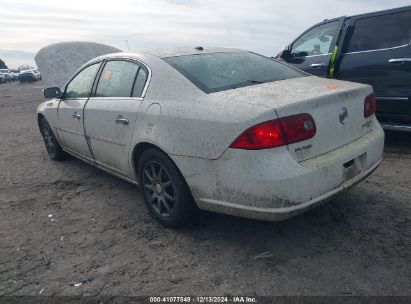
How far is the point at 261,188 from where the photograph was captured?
249 centimetres

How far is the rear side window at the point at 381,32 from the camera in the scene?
16.2 ft

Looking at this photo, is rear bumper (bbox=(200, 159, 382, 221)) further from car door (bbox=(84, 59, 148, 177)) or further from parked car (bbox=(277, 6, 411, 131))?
parked car (bbox=(277, 6, 411, 131))

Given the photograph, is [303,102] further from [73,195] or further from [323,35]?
[323,35]

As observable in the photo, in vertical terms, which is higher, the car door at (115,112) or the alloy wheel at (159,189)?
the car door at (115,112)

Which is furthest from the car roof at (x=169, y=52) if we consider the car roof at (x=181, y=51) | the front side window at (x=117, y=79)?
the front side window at (x=117, y=79)

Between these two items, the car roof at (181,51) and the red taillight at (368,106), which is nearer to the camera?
the red taillight at (368,106)

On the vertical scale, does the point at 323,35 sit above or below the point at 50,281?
above

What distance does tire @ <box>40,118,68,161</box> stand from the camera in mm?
5582

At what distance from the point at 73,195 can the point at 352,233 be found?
3103 millimetres

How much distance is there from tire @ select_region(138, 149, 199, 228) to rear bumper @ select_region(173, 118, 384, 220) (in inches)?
6.5

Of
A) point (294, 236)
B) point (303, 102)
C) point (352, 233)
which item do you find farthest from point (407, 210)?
point (303, 102)

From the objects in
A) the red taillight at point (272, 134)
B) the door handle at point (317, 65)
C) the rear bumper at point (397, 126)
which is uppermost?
the door handle at point (317, 65)

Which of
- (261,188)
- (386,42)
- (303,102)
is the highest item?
(386,42)

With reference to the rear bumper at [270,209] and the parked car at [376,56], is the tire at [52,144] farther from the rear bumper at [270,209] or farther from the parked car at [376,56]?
the parked car at [376,56]
